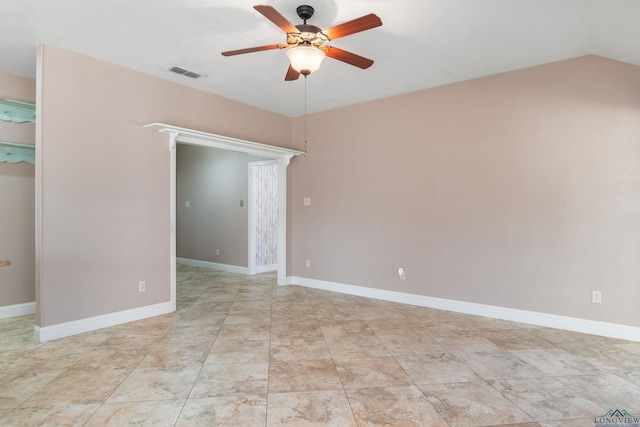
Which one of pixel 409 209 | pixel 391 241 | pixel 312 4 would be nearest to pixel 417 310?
pixel 391 241

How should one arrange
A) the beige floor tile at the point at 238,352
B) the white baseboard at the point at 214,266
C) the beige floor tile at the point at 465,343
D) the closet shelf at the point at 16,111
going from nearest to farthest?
the beige floor tile at the point at 238,352 < the beige floor tile at the point at 465,343 < the closet shelf at the point at 16,111 < the white baseboard at the point at 214,266

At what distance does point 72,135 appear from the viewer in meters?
3.43

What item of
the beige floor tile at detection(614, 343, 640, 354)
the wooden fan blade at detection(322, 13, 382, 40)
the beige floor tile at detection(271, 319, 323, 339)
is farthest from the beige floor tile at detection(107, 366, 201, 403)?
the beige floor tile at detection(614, 343, 640, 354)

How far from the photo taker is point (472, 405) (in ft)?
7.28

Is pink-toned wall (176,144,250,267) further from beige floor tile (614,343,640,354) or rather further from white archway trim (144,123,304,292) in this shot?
beige floor tile (614,343,640,354)

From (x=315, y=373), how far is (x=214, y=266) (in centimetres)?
497

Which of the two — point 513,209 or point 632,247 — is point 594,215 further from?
point 513,209

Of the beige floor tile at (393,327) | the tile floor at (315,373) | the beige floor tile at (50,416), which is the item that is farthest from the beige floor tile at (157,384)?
the beige floor tile at (393,327)

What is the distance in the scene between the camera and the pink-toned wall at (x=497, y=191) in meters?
3.41

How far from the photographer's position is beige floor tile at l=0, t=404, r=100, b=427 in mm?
2021

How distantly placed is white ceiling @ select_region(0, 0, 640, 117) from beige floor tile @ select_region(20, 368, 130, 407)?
2.80 metres

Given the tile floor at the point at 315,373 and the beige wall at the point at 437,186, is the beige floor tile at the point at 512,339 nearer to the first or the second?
the tile floor at the point at 315,373

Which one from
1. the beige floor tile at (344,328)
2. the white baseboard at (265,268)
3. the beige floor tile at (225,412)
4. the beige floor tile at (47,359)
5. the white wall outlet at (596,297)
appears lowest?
the beige floor tile at (225,412)

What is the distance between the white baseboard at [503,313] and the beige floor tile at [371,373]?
68.6 inches
